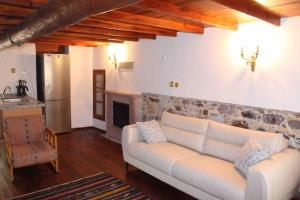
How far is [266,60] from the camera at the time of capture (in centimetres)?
315

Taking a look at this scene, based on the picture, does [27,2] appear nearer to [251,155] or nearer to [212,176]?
[212,176]

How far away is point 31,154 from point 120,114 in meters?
2.16

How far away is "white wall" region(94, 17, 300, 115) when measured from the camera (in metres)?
2.98

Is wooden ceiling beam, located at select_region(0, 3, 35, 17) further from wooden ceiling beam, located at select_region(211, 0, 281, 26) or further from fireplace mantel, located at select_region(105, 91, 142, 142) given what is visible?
A: fireplace mantel, located at select_region(105, 91, 142, 142)

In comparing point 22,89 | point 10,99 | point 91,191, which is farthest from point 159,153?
point 22,89

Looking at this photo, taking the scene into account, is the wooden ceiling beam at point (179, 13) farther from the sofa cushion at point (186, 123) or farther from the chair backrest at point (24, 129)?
the chair backrest at point (24, 129)

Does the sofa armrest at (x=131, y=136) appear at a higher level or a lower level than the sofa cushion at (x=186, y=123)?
lower

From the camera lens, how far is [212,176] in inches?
103

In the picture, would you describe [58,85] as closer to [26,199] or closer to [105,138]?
[105,138]

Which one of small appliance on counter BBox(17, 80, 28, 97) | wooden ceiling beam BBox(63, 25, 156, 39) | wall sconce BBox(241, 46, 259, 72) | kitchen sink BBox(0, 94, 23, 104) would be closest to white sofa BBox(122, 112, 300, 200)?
wall sconce BBox(241, 46, 259, 72)

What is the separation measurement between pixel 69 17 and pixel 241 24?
2366mm

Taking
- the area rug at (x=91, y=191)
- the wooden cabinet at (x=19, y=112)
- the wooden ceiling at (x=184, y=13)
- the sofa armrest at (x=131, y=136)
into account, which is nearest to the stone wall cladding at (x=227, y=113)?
the sofa armrest at (x=131, y=136)

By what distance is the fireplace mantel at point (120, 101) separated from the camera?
4.99 meters

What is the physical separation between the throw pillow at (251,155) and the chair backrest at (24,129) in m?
3.11
